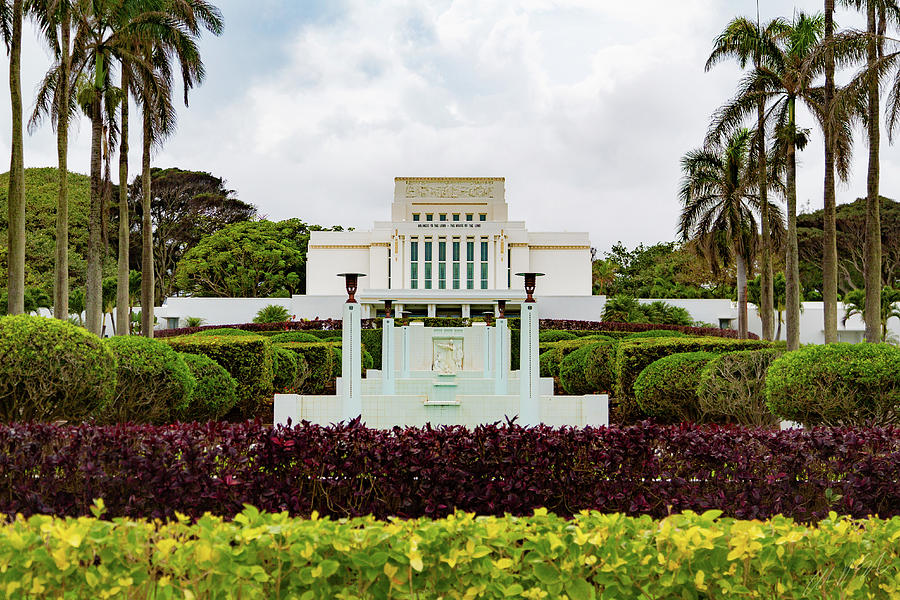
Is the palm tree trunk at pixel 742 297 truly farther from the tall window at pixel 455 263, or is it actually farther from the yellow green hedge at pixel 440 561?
the yellow green hedge at pixel 440 561

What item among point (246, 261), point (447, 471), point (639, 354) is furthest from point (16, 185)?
point (246, 261)

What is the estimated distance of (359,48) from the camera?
14766 millimetres

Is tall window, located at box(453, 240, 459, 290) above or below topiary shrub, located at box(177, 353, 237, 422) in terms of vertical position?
above

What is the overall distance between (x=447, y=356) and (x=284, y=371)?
3.93 metres

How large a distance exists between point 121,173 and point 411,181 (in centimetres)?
2555

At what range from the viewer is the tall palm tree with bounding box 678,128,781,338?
24.9 m

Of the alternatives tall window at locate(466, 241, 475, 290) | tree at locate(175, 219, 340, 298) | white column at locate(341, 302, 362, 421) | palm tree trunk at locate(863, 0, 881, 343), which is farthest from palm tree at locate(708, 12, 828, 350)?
tree at locate(175, 219, 340, 298)

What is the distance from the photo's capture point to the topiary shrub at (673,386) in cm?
1075

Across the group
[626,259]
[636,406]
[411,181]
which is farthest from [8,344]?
[626,259]

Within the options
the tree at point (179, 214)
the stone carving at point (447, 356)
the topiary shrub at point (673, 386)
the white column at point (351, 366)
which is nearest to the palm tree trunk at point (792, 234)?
the topiary shrub at point (673, 386)

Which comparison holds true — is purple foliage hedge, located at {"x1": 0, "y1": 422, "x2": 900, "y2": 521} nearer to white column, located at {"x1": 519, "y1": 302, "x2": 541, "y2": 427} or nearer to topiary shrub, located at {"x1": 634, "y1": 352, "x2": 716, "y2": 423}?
white column, located at {"x1": 519, "y1": 302, "x2": 541, "y2": 427}

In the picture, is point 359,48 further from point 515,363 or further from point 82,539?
point 82,539

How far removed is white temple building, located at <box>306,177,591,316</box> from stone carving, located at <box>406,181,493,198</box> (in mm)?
58

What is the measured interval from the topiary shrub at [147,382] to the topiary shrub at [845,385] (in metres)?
7.50
